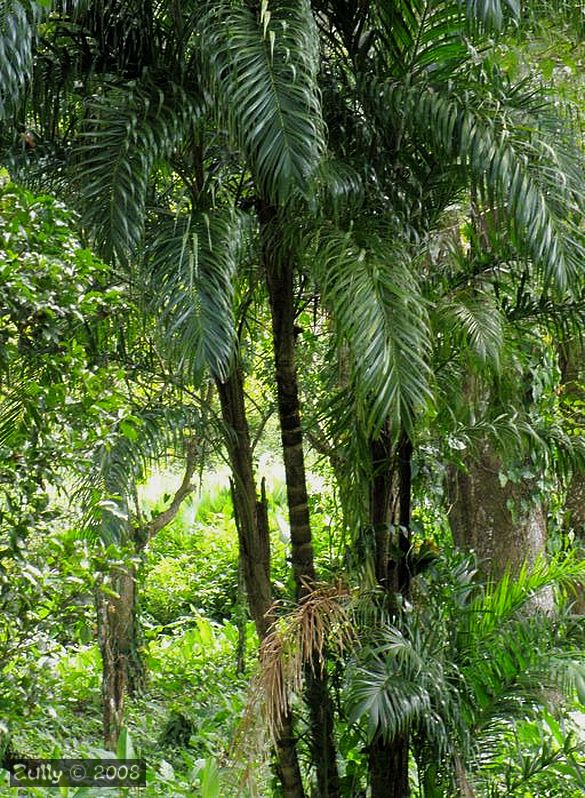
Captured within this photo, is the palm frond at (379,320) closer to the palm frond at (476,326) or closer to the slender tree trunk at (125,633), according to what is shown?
the palm frond at (476,326)

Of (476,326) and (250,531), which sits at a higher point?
(476,326)

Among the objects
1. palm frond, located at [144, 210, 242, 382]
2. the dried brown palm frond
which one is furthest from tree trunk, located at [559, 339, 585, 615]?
palm frond, located at [144, 210, 242, 382]

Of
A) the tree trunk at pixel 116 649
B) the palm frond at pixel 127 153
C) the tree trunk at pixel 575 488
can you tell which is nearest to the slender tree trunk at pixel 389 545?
the tree trunk at pixel 116 649

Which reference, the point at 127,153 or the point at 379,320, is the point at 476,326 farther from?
the point at 127,153

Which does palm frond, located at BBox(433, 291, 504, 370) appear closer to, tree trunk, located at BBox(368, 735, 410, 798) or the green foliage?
the green foliage

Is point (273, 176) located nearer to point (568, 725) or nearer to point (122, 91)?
point (122, 91)

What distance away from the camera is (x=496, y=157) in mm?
3568

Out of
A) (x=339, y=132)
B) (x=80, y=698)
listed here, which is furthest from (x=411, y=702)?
(x=80, y=698)

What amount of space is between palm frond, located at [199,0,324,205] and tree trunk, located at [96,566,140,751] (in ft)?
6.26

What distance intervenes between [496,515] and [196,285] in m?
4.07

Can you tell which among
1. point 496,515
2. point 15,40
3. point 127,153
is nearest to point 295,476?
point 127,153

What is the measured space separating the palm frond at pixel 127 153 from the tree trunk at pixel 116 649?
1544 millimetres

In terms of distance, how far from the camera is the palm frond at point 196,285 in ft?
11.3

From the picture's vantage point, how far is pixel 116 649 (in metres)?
7.18
